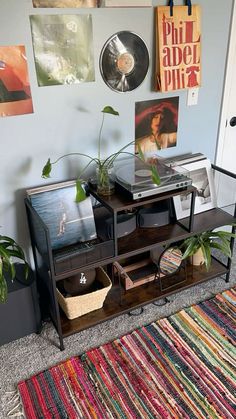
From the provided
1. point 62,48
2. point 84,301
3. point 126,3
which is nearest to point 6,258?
point 84,301

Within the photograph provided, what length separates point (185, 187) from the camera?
1.75 m

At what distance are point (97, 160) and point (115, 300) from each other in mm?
736

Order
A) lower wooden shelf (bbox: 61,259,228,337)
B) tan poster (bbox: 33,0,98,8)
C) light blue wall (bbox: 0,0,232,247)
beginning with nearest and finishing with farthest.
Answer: tan poster (bbox: 33,0,98,8) < light blue wall (bbox: 0,0,232,247) < lower wooden shelf (bbox: 61,259,228,337)

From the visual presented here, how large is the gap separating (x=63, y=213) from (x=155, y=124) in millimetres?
687

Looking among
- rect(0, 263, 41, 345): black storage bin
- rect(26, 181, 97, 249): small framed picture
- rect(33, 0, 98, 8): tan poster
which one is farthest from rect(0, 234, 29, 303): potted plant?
rect(33, 0, 98, 8): tan poster

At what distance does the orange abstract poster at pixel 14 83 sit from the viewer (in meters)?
1.48

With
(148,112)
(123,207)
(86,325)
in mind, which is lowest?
(86,325)

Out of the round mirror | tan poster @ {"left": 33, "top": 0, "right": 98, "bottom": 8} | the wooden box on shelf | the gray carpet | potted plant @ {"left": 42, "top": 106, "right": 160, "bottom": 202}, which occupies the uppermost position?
tan poster @ {"left": 33, "top": 0, "right": 98, "bottom": 8}

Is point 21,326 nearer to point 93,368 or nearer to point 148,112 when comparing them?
point 93,368

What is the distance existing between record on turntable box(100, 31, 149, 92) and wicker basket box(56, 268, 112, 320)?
934 mm

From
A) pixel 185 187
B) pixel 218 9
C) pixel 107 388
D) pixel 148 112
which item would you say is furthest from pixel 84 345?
pixel 218 9

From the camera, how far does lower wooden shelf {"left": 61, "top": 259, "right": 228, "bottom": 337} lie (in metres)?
1.79

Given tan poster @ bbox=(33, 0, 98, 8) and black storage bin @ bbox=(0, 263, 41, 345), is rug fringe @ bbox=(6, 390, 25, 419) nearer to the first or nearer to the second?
black storage bin @ bbox=(0, 263, 41, 345)

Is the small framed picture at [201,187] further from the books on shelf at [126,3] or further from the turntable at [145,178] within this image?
the books on shelf at [126,3]
